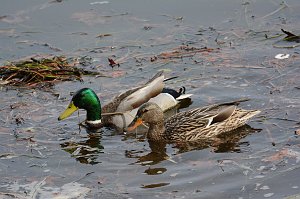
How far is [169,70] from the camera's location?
1189 cm

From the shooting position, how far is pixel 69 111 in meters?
10.5

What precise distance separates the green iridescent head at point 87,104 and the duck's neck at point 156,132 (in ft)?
3.31

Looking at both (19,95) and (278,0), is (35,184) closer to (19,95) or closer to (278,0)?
(19,95)

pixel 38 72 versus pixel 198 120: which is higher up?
pixel 38 72

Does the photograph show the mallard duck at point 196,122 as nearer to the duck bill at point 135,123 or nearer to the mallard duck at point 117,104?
the duck bill at point 135,123

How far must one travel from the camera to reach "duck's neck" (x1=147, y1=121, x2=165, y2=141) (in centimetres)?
995

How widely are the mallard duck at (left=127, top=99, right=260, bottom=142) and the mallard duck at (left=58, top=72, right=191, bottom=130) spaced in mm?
624

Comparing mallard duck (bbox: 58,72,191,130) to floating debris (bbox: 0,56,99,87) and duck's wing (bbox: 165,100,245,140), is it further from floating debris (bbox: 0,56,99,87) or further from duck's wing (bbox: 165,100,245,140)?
floating debris (bbox: 0,56,99,87)

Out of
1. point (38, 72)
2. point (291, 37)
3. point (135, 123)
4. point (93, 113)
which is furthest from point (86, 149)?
point (291, 37)

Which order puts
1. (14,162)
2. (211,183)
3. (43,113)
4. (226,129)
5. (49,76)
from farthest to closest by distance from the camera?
(49,76) → (43,113) → (226,129) → (14,162) → (211,183)

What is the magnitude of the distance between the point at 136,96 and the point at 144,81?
2.90 ft

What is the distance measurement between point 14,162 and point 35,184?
778 mm

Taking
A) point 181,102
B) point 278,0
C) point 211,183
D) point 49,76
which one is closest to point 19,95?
point 49,76

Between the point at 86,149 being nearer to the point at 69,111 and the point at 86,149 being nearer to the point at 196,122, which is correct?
the point at 69,111
